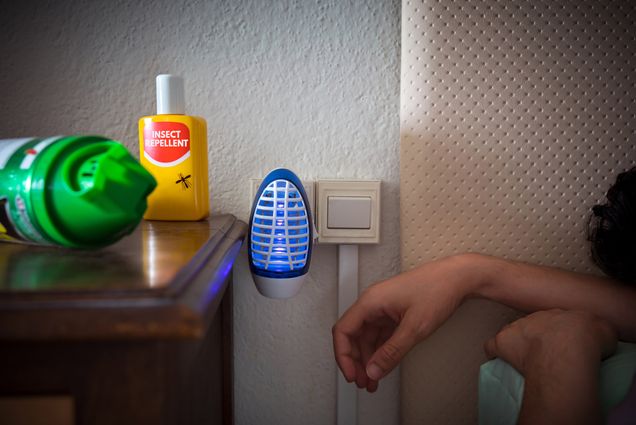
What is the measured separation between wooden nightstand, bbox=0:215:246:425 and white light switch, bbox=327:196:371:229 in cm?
34

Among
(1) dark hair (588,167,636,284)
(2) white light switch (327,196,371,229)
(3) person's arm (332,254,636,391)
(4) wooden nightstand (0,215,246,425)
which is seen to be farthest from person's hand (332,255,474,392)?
(4) wooden nightstand (0,215,246,425)

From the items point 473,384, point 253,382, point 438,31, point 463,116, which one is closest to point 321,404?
point 253,382

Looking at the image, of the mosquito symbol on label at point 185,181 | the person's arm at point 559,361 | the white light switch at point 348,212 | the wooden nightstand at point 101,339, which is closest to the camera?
the wooden nightstand at point 101,339

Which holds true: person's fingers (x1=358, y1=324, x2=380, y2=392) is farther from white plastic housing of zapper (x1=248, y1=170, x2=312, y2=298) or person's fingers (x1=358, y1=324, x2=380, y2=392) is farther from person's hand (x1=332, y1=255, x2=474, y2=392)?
white plastic housing of zapper (x1=248, y1=170, x2=312, y2=298)

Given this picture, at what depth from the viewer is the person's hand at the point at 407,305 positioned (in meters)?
0.52

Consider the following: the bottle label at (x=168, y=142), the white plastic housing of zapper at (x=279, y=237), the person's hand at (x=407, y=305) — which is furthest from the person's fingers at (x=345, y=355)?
the bottle label at (x=168, y=142)

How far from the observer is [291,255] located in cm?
50

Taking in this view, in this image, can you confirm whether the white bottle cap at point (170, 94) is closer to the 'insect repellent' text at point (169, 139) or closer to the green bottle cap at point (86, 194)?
the 'insect repellent' text at point (169, 139)

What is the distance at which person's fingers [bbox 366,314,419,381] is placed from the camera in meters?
0.49

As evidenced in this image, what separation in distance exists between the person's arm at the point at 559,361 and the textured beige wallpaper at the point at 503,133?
0.51 ft

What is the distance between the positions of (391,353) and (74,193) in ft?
1.34

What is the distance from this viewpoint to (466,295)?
55cm

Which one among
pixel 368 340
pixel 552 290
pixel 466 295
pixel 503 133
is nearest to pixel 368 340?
pixel 368 340

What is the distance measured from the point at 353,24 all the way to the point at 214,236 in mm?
418
